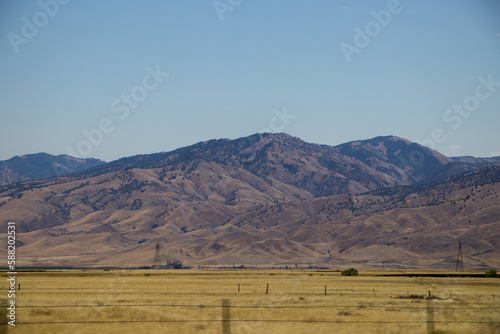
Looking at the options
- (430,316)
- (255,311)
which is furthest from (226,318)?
(430,316)

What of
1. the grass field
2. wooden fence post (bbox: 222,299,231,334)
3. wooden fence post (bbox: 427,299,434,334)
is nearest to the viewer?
wooden fence post (bbox: 222,299,231,334)

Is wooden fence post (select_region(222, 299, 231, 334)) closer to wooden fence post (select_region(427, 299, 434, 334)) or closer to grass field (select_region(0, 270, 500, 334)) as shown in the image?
grass field (select_region(0, 270, 500, 334))

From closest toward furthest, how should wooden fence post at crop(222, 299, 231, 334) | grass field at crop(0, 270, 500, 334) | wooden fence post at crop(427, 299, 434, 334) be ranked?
wooden fence post at crop(222, 299, 231, 334)
wooden fence post at crop(427, 299, 434, 334)
grass field at crop(0, 270, 500, 334)

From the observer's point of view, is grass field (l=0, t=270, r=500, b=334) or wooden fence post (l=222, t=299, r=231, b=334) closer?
wooden fence post (l=222, t=299, r=231, b=334)

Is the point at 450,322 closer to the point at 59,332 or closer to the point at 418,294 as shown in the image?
the point at 418,294

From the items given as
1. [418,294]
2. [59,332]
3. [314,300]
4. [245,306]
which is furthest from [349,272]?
[59,332]

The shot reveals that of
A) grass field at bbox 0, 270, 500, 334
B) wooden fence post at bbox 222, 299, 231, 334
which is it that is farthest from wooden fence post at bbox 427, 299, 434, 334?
wooden fence post at bbox 222, 299, 231, 334

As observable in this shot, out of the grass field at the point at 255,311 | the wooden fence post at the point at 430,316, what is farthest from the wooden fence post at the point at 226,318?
the wooden fence post at the point at 430,316

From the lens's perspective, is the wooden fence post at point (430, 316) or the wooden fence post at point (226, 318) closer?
the wooden fence post at point (226, 318)

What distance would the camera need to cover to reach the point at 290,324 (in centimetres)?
4031

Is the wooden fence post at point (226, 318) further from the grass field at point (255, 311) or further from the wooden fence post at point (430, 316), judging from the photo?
the wooden fence post at point (430, 316)

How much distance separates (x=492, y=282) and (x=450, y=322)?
124 feet

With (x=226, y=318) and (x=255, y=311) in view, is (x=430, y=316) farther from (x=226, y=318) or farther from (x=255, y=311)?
(x=226, y=318)

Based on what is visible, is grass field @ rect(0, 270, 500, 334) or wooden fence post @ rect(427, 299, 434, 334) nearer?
wooden fence post @ rect(427, 299, 434, 334)
